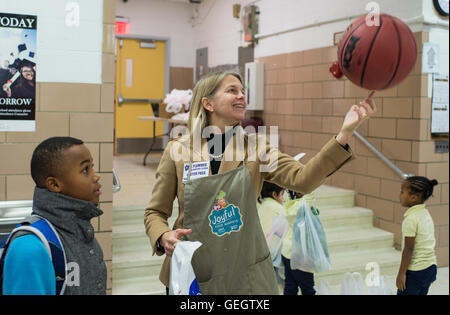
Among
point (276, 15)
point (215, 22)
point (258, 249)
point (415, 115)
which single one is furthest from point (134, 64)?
point (258, 249)

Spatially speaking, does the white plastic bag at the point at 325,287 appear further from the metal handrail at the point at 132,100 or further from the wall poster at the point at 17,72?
the metal handrail at the point at 132,100

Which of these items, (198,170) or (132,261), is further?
(132,261)

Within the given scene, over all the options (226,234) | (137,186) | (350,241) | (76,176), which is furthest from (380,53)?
(137,186)

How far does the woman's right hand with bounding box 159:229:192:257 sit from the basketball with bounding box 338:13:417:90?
31.6 inches

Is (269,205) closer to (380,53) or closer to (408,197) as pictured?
(408,197)

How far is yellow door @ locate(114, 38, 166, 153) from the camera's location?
8.54 meters

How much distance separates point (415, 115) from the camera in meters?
4.33

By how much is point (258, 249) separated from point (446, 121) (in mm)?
3477

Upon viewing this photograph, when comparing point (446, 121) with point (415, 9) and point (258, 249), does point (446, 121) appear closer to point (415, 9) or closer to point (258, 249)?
point (415, 9)

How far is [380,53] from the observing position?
1.61 m

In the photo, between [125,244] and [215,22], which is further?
[215,22]

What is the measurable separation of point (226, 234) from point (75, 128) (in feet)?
5.72
